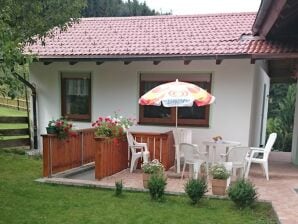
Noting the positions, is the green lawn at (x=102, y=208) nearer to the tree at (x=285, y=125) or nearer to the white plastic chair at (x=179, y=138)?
the white plastic chair at (x=179, y=138)

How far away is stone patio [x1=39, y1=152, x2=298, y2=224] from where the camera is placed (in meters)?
5.63

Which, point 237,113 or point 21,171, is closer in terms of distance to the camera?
point 21,171

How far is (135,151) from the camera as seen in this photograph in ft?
27.5

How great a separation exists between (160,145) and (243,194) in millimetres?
3087

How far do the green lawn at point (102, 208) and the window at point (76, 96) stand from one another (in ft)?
12.8

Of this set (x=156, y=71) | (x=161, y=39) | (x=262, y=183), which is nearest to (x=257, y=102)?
(x=156, y=71)

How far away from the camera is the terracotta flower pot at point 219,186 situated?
20.8 feet

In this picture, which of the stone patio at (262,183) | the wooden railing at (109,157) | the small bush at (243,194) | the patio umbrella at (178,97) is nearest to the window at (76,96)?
the stone patio at (262,183)

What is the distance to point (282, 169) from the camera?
9.22 m

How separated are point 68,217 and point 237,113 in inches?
222

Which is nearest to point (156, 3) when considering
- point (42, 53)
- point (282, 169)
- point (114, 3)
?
point (114, 3)

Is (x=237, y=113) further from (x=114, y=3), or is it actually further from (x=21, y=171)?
(x=114, y=3)

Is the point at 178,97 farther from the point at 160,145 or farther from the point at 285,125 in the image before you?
the point at 285,125

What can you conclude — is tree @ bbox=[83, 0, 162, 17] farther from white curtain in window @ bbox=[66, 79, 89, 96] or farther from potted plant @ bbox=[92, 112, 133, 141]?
potted plant @ bbox=[92, 112, 133, 141]
